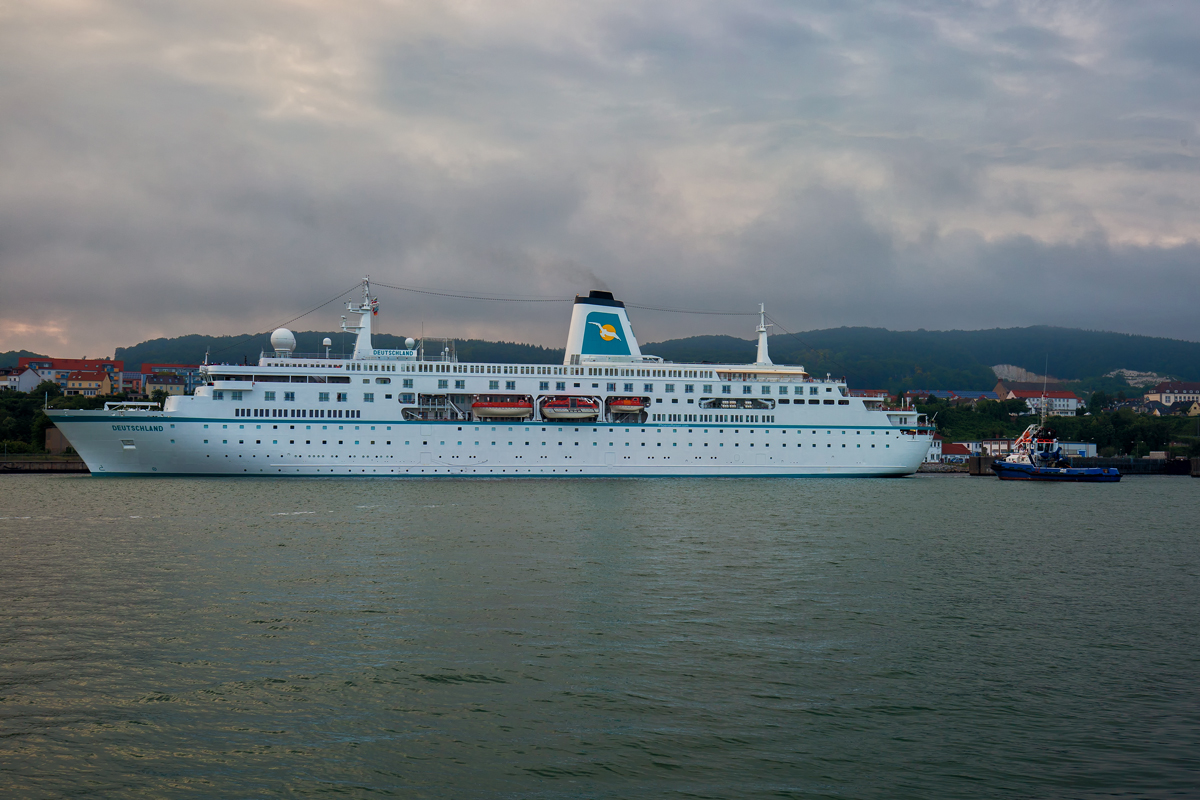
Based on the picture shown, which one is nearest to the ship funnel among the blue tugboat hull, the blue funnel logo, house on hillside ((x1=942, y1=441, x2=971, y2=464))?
the blue funnel logo

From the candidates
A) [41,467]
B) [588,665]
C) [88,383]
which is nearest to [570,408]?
[588,665]

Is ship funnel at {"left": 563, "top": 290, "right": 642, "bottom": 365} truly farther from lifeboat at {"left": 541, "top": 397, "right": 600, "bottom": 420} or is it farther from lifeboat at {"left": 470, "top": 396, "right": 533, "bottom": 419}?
lifeboat at {"left": 470, "top": 396, "right": 533, "bottom": 419}

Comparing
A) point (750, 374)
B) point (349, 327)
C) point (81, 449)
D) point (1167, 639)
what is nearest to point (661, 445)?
point (750, 374)

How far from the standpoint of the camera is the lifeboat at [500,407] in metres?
48.7

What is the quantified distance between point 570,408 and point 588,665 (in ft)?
126

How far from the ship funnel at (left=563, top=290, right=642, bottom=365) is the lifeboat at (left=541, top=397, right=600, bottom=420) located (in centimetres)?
334

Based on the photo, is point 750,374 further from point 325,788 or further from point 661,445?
point 325,788

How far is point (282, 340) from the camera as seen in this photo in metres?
48.9

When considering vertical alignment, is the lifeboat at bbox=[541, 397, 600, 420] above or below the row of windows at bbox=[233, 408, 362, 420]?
above

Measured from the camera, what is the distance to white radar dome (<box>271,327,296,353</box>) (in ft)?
160

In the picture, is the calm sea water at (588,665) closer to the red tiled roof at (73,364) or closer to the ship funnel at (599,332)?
the ship funnel at (599,332)

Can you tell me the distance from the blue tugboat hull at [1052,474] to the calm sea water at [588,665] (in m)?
43.8

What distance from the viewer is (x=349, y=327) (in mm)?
51062

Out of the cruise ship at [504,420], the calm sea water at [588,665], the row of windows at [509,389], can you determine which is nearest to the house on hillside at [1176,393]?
the cruise ship at [504,420]
